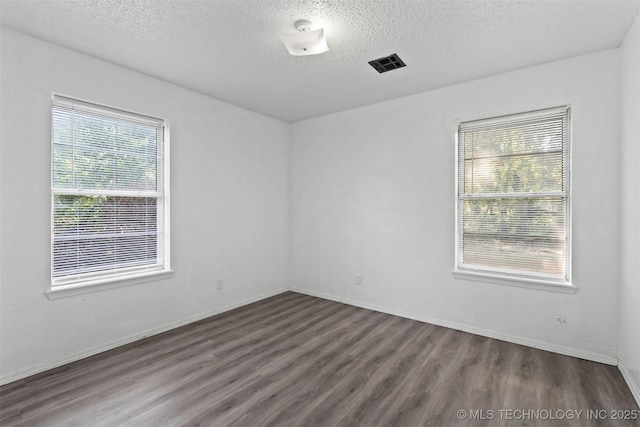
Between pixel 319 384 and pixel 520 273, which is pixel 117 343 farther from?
pixel 520 273

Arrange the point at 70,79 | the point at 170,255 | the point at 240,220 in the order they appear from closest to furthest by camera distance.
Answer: the point at 70,79, the point at 170,255, the point at 240,220

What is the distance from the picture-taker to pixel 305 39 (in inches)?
94.3

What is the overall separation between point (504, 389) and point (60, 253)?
385 cm

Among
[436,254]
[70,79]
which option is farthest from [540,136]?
[70,79]

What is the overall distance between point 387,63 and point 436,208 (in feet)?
5.55

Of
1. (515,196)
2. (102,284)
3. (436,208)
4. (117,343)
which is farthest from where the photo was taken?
(436,208)

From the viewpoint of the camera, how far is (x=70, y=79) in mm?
2809

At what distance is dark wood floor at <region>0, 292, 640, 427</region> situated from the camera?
208cm

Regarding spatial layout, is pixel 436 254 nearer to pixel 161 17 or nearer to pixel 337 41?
pixel 337 41

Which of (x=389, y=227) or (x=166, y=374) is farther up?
(x=389, y=227)

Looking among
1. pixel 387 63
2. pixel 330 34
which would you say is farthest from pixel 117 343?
pixel 387 63

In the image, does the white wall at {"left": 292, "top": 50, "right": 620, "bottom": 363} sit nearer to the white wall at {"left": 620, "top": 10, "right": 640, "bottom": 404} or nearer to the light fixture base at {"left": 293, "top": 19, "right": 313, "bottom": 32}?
the white wall at {"left": 620, "top": 10, "right": 640, "bottom": 404}

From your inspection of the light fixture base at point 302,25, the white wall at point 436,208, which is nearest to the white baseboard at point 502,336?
the white wall at point 436,208

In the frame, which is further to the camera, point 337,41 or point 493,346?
point 493,346
